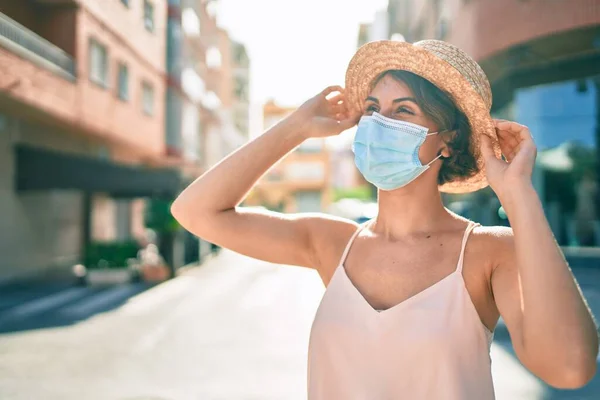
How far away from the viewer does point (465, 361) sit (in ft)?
6.55

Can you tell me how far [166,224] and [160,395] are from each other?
520 inches

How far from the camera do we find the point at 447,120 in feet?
7.80

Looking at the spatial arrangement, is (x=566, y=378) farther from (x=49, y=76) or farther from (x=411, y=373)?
(x=49, y=76)

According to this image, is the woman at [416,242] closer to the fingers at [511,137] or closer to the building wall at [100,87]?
the fingers at [511,137]

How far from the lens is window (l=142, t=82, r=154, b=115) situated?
26538mm

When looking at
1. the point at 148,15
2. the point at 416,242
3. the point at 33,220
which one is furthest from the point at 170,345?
the point at 148,15

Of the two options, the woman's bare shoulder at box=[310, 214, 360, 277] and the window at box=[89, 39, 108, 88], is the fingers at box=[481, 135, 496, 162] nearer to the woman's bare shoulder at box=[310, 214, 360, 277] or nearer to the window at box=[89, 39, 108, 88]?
the woman's bare shoulder at box=[310, 214, 360, 277]

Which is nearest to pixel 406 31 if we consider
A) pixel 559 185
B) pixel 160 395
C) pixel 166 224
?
pixel 559 185

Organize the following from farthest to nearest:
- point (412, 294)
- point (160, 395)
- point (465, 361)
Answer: point (160, 395) < point (412, 294) < point (465, 361)

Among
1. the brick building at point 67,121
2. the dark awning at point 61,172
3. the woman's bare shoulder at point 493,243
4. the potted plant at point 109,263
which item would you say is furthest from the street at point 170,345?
the woman's bare shoulder at point 493,243

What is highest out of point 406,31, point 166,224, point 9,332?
point 406,31

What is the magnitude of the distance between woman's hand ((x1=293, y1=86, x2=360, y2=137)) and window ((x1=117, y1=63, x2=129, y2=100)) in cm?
2119

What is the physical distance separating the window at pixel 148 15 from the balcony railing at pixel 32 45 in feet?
24.7

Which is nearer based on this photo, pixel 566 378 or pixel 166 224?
pixel 566 378
